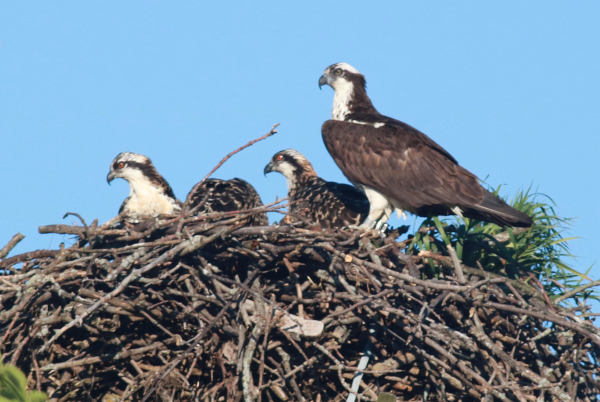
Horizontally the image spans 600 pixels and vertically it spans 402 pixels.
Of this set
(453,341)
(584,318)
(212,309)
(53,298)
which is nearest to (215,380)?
(212,309)

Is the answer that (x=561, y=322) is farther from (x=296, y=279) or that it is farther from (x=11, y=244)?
(x=11, y=244)

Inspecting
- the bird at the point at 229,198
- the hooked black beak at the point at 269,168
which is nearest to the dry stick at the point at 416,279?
the bird at the point at 229,198

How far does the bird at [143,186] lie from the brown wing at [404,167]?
200cm

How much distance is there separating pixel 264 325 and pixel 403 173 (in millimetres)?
2908

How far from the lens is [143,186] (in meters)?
9.11

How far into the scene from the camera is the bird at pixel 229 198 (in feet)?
29.3

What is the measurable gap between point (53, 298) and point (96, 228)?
0.76 metres

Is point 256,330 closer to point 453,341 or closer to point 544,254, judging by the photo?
point 453,341

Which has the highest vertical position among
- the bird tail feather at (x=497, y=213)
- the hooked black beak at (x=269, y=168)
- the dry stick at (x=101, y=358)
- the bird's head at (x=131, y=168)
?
the hooked black beak at (x=269, y=168)

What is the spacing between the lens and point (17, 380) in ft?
11.5

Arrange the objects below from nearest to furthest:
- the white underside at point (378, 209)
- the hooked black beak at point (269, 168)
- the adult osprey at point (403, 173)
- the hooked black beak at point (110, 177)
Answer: the adult osprey at point (403, 173) → the white underside at point (378, 209) → the hooked black beak at point (110, 177) → the hooked black beak at point (269, 168)

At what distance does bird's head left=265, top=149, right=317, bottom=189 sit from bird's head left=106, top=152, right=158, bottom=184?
2.26 meters

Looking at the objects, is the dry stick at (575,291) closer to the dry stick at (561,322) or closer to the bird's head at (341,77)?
the dry stick at (561,322)

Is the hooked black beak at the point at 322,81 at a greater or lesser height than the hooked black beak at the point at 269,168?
greater
